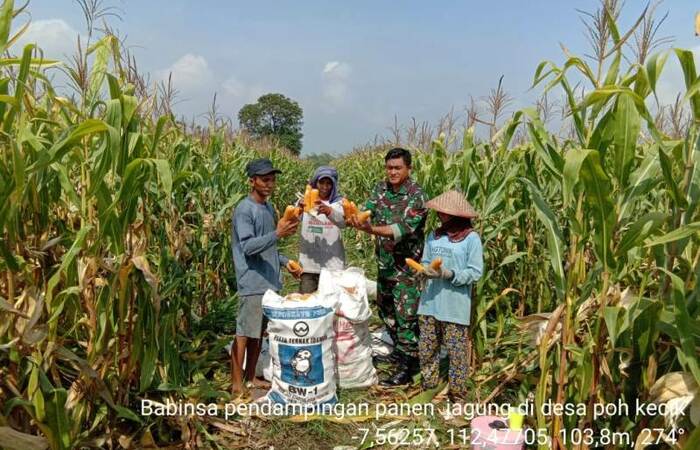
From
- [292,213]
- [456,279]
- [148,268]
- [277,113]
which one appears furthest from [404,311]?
[277,113]

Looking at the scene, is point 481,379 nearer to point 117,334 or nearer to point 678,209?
point 678,209

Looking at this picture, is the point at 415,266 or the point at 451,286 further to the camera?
the point at 451,286

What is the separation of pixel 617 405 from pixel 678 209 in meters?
0.98

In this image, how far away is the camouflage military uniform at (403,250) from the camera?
3.81 m

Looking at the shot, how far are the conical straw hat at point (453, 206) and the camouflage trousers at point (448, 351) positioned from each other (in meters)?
0.79

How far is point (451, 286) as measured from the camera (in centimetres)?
336

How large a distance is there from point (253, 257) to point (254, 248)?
0.18 metres

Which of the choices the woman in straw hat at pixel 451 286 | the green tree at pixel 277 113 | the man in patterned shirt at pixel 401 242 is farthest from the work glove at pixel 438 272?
the green tree at pixel 277 113

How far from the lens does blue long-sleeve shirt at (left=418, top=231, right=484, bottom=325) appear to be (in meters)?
3.27

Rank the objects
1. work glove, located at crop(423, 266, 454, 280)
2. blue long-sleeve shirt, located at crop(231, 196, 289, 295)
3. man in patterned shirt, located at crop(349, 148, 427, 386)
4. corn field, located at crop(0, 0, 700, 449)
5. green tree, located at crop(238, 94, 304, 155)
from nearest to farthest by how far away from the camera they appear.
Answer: corn field, located at crop(0, 0, 700, 449), work glove, located at crop(423, 266, 454, 280), blue long-sleeve shirt, located at crop(231, 196, 289, 295), man in patterned shirt, located at crop(349, 148, 427, 386), green tree, located at crop(238, 94, 304, 155)

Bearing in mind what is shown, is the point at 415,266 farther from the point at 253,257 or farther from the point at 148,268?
the point at 148,268

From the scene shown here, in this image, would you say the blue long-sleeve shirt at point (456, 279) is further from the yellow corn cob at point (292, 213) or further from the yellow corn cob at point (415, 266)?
the yellow corn cob at point (292, 213)

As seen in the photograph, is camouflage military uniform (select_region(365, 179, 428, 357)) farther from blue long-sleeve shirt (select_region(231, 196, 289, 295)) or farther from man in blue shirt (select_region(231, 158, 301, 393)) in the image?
blue long-sleeve shirt (select_region(231, 196, 289, 295))

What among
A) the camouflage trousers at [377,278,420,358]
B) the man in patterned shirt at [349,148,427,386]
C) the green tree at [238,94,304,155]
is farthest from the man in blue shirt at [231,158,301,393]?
the green tree at [238,94,304,155]
